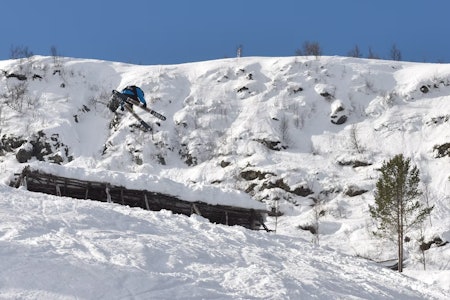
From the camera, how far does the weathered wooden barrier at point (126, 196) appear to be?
21.0 m

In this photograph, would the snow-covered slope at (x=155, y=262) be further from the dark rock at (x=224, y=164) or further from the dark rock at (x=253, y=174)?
the dark rock at (x=224, y=164)

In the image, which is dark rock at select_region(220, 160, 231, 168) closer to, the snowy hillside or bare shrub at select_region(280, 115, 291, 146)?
the snowy hillside

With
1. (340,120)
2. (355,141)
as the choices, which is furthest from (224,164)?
(340,120)

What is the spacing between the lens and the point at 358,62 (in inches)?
2067

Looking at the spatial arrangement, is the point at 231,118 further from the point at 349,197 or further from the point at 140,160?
the point at 349,197

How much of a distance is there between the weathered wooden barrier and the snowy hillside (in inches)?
302

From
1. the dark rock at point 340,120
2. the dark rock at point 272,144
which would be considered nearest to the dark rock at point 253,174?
the dark rock at point 272,144

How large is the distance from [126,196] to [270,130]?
73.1ft

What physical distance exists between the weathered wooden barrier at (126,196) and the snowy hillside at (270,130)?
25.1 feet

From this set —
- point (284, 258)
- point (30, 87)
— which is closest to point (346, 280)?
point (284, 258)

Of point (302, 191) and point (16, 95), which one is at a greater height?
point (16, 95)

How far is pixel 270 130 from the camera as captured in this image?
42.2 meters

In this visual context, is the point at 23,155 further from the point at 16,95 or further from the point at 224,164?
the point at 224,164

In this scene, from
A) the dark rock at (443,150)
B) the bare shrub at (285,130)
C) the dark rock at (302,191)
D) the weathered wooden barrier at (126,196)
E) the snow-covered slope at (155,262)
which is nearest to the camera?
the snow-covered slope at (155,262)
